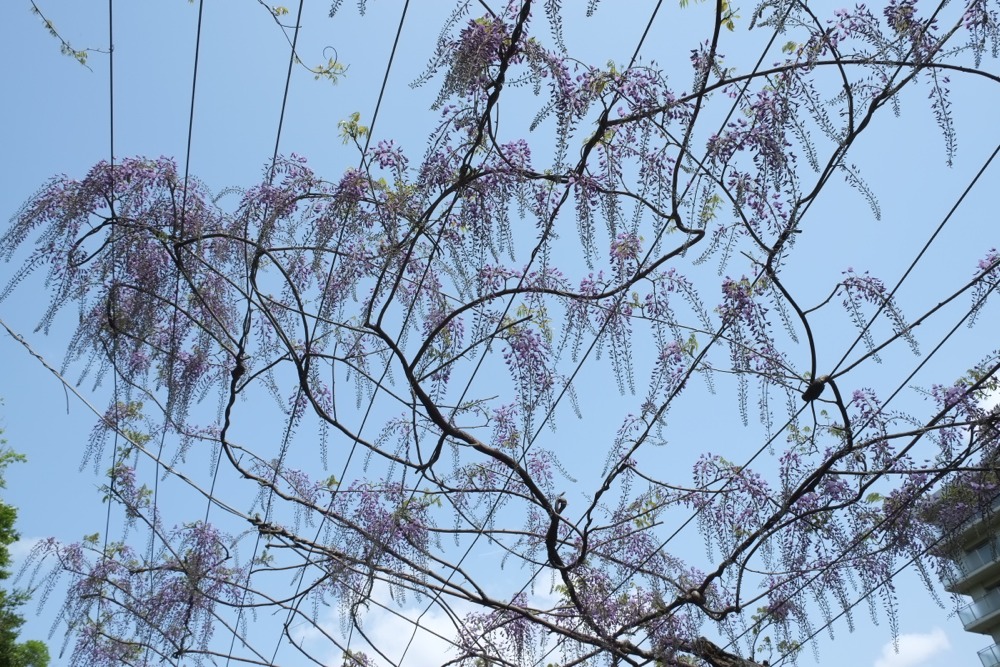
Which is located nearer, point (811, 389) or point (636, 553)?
point (811, 389)

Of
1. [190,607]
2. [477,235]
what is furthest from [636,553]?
[190,607]

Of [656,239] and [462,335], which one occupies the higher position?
[462,335]

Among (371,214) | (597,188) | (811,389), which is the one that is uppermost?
(371,214)

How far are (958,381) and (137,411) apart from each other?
14.3 ft

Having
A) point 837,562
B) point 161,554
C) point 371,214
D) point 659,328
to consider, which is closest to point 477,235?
point 371,214

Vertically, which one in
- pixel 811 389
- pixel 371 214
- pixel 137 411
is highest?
pixel 137 411

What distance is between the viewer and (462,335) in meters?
3.69

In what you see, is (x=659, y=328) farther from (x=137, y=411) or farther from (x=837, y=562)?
(x=137, y=411)

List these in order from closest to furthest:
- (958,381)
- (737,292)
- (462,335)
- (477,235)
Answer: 1. (477,235)
2. (737,292)
3. (462,335)
4. (958,381)

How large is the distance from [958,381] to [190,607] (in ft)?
14.5

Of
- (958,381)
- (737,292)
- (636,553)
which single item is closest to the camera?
(737,292)

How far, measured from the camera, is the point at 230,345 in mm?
4117

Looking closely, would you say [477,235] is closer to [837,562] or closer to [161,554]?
[837,562]

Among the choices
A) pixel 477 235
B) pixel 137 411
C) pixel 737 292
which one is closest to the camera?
pixel 477 235
